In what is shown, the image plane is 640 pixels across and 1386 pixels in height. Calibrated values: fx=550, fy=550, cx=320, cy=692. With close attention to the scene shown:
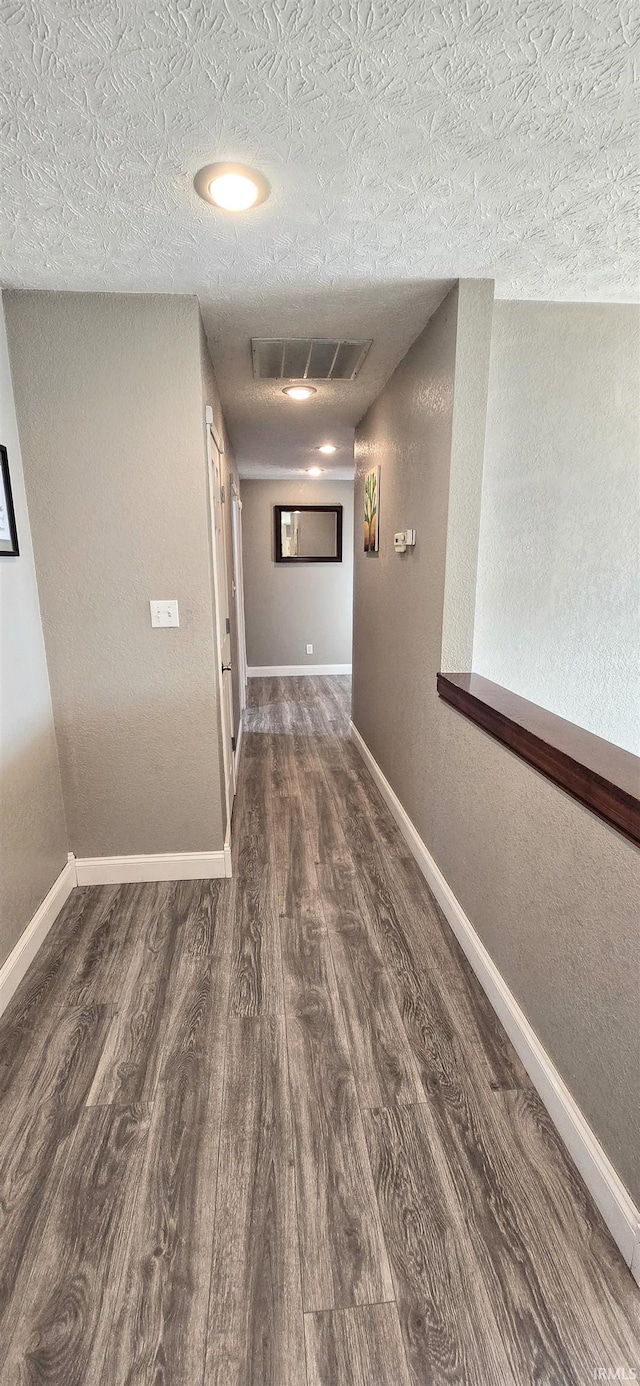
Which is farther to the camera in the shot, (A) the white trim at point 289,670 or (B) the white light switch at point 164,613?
(A) the white trim at point 289,670

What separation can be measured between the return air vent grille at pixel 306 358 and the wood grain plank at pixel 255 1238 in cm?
272

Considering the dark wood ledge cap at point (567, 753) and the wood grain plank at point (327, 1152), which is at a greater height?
the dark wood ledge cap at point (567, 753)

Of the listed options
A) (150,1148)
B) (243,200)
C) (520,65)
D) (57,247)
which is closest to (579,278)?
(520,65)

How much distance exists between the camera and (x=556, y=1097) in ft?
4.51

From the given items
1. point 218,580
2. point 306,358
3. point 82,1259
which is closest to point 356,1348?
point 82,1259

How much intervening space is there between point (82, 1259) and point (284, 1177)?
43cm

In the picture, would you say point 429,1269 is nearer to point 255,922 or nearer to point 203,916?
point 255,922

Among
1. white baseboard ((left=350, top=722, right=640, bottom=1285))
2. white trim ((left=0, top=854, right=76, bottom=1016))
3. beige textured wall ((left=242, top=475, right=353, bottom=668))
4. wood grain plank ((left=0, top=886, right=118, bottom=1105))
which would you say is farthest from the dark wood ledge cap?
beige textured wall ((left=242, top=475, right=353, bottom=668))

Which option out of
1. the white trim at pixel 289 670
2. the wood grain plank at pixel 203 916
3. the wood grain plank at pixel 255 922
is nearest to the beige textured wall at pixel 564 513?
the wood grain plank at pixel 255 922

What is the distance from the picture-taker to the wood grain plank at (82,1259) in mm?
987

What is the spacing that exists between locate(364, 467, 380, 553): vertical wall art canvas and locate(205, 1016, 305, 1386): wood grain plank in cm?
272

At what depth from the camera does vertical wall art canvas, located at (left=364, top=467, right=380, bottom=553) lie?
3.29 metres

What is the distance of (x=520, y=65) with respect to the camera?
40.5 inches

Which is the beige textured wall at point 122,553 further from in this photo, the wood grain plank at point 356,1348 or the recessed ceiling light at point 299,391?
the wood grain plank at point 356,1348
